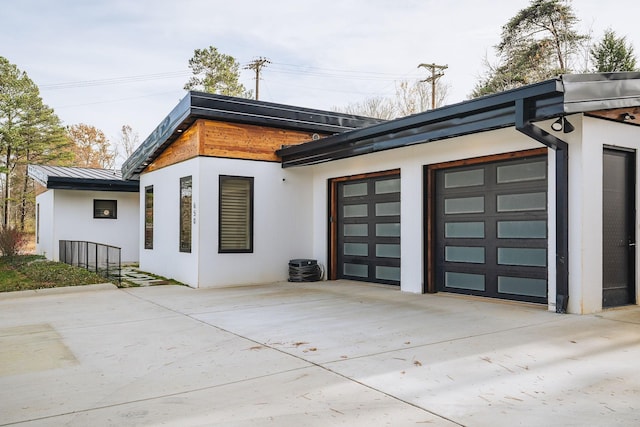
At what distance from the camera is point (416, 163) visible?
856 centimetres

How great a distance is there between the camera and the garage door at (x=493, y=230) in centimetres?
693

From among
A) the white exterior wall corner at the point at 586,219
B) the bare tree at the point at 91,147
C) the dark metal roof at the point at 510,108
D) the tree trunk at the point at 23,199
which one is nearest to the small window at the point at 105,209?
the dark metal roof at the point at 510,108

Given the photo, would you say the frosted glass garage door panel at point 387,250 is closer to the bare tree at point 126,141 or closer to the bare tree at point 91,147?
the bare tree at point 126,141

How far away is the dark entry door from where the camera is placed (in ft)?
21.6

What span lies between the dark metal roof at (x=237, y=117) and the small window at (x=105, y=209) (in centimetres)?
470

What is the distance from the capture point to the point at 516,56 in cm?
2725

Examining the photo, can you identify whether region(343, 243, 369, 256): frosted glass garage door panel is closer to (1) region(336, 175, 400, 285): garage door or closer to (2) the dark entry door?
(1) region(336, 175, 400, 285): garage door

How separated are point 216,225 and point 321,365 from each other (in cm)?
605

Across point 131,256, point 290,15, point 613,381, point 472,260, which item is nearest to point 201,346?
point 613,381

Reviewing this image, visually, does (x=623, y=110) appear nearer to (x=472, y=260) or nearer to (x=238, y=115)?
(x=472, y=260)

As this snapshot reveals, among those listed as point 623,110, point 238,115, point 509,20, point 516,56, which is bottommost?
point 623,110

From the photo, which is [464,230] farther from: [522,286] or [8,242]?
[8,242]

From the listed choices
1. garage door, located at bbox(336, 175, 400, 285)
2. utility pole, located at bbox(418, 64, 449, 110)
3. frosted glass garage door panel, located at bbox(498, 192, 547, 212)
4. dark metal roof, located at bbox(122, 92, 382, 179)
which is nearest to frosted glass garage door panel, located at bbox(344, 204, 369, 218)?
garage door, located at bbox(336, 175, 400, 285)

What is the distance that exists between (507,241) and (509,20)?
24728 millimetres
